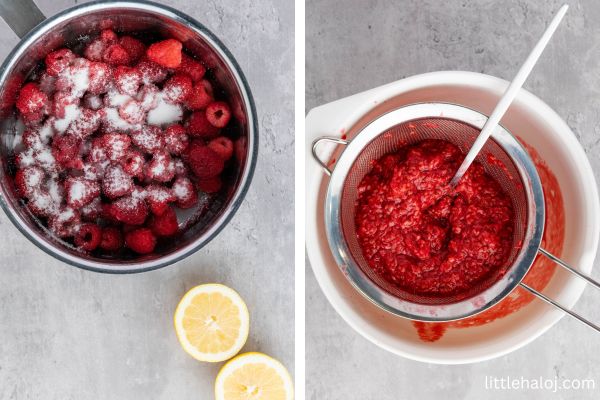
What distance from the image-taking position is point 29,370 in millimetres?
1224

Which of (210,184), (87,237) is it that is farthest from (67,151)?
(210,184)

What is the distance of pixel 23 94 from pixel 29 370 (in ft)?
1.96

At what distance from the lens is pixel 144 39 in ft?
3.52

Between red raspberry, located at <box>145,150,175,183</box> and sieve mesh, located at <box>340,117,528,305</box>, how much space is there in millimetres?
352

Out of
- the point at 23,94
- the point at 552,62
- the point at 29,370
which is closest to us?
the point at 23,94

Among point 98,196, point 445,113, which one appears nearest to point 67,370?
point 98,196

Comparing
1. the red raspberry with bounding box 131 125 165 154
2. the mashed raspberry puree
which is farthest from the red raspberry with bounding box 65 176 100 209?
the mashed raspberry puree

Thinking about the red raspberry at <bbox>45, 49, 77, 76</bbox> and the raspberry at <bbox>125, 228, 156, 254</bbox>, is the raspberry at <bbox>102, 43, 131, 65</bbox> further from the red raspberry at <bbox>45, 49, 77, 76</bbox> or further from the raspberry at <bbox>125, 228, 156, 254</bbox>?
the raspberry at <bbox>125, 228, 156, 254</bbox>

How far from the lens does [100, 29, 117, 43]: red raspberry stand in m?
1.03

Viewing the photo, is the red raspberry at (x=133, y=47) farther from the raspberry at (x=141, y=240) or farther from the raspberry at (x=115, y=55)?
the raspberry at (x=141, y=240)

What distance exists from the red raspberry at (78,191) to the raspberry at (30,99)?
5.5 inches

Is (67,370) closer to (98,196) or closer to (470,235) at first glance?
(98,196)

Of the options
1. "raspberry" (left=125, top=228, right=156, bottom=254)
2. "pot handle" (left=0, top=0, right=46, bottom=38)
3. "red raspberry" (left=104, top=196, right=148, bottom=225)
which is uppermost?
"pot handle" (left=0, top=0, right=46, bottom=38)

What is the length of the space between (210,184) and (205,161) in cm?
5
